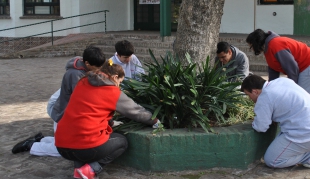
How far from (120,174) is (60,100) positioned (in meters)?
1.11

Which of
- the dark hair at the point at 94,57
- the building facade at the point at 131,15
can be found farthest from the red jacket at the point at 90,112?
the building facade at the point at 131,15

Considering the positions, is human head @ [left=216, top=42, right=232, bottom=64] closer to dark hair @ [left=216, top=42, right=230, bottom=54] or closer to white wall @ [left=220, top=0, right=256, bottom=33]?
dark hair @ [left=216, top=42, right=230, bottom=54]

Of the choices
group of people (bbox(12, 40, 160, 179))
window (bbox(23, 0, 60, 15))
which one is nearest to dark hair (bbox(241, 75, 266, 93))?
group of people (bbox(12, 40, 160, 179))

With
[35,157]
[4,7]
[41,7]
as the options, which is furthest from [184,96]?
[4,7]

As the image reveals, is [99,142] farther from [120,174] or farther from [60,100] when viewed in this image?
[60,100]

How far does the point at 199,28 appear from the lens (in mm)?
6430

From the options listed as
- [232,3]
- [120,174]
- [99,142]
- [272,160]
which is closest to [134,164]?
[120,174]

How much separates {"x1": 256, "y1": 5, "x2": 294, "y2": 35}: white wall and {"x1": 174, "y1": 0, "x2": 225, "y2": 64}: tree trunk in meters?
10.1

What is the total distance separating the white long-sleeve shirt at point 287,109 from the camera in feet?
16.2

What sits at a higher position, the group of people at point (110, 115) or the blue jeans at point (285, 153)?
the group of people at point (110, 115)

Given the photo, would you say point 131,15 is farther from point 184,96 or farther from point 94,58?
point 184,96

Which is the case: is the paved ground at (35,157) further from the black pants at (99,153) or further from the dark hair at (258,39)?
the dark hair at (258,39)

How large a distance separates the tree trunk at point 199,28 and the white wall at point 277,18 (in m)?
10.1

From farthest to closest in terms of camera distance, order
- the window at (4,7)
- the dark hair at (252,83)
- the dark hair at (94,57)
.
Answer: the window at (4,7), the dark hair at (94,57), the dark hair at (252,83)
